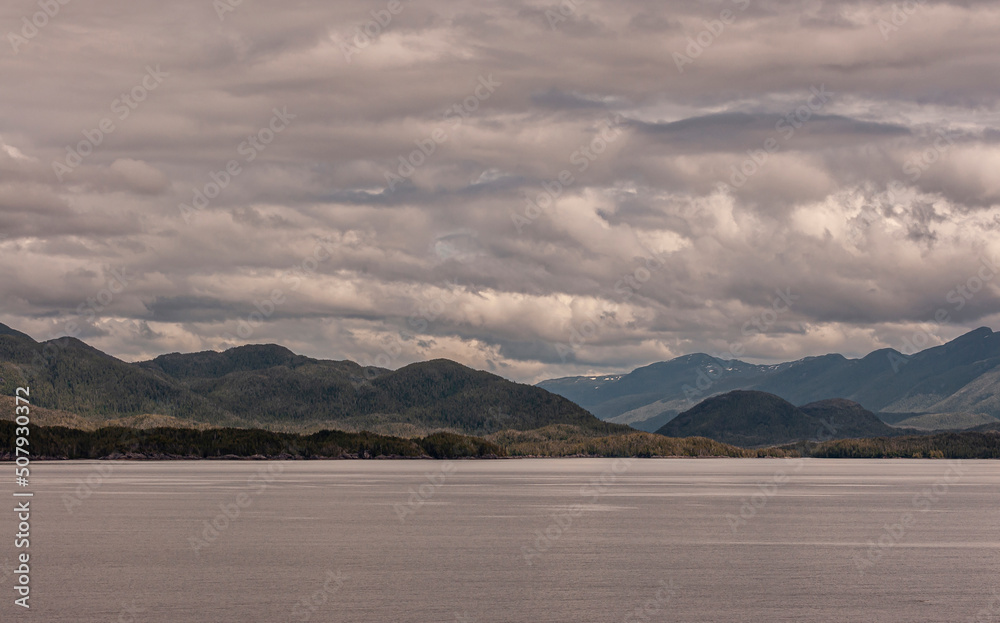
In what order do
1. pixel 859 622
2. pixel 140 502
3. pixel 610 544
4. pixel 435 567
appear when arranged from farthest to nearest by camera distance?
1. pixel 140 502
2. pixel 610 544
3. pixel 435 567
4. pixel 859 622

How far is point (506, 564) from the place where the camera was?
81.3m

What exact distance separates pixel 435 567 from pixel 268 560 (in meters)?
14.6

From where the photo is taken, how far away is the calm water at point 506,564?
6200cm

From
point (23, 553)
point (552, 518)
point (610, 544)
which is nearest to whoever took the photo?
point (23, 553)

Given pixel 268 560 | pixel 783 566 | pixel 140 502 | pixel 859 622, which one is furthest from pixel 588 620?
pixel 140 502

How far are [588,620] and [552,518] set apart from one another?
6749cm

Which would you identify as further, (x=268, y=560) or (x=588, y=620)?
(x=268, y=560)

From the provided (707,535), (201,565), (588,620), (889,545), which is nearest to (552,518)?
(707,535)

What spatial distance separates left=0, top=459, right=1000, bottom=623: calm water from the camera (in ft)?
203

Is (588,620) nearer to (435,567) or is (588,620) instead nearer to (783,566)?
(435,567)

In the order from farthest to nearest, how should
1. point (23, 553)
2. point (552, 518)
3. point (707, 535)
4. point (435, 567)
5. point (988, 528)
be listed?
point (552, 518), point (988, 528), point (707, 535), point (23, 553), point (435, 567)

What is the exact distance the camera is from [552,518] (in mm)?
126250

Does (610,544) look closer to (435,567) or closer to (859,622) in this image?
(435,567)

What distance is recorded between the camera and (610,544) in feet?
313
